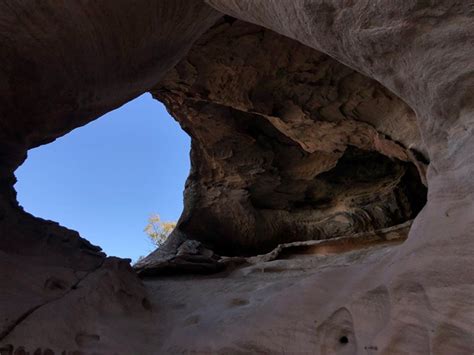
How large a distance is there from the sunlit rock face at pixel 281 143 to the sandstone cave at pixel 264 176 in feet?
0.09

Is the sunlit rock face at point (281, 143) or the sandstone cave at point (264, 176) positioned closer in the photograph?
the sandstone cave at point (264, 176)

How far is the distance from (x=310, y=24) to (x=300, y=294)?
131cm

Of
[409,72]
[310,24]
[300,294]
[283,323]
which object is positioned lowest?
[283,323]

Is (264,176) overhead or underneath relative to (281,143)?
underneath

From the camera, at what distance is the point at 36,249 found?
11.1 feet

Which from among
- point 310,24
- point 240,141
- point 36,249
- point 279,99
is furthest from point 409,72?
point 240,141

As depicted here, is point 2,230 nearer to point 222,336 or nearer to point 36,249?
point 36,249

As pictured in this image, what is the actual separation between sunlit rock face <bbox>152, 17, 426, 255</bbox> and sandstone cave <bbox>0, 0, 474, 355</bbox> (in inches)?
1.1

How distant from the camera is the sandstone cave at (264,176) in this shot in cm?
141

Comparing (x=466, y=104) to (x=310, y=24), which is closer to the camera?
(x=466, y=104)

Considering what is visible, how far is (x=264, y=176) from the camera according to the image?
7.39m

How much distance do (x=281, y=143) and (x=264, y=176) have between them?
0.67 m

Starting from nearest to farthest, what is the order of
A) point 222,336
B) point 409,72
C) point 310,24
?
point 409,72
point 310,24
point 222,336

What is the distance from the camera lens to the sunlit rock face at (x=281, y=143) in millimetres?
5371
